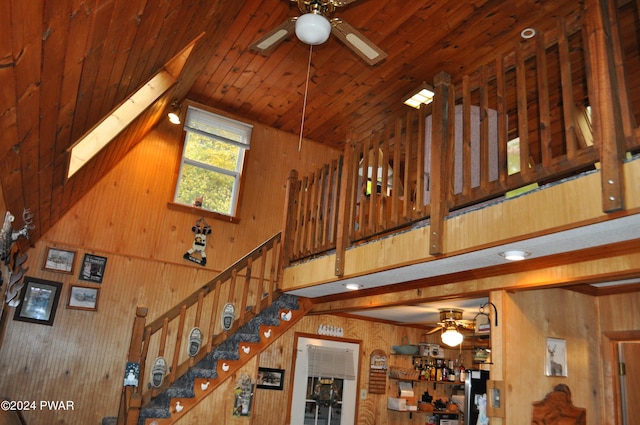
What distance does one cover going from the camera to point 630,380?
4.47m

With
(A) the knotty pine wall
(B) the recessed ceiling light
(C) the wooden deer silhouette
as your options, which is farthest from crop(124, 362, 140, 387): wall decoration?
(B) the recessed ceiling light

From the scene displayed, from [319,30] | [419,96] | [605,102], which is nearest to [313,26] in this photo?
[319,30]

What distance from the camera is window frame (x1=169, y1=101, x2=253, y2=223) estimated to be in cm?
688

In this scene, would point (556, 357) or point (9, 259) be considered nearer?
point (9, 259)

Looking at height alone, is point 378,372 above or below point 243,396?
above

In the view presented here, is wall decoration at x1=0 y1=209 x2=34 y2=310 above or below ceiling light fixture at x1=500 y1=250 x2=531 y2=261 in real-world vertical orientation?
below

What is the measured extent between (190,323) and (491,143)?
4588 mm

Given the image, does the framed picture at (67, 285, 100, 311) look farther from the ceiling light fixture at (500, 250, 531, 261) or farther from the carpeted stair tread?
the ceiling light fixture at (500, 250, 531, 261)

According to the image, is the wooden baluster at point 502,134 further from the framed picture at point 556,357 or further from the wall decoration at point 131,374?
the wall decoration at point 131,374

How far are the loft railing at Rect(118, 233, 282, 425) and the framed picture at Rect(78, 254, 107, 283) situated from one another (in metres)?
0.90

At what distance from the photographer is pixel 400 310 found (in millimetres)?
6309

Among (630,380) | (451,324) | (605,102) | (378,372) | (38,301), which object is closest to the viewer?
(605,102)

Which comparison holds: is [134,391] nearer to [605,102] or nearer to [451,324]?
[451,324]

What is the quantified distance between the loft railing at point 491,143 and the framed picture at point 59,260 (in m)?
2.62
